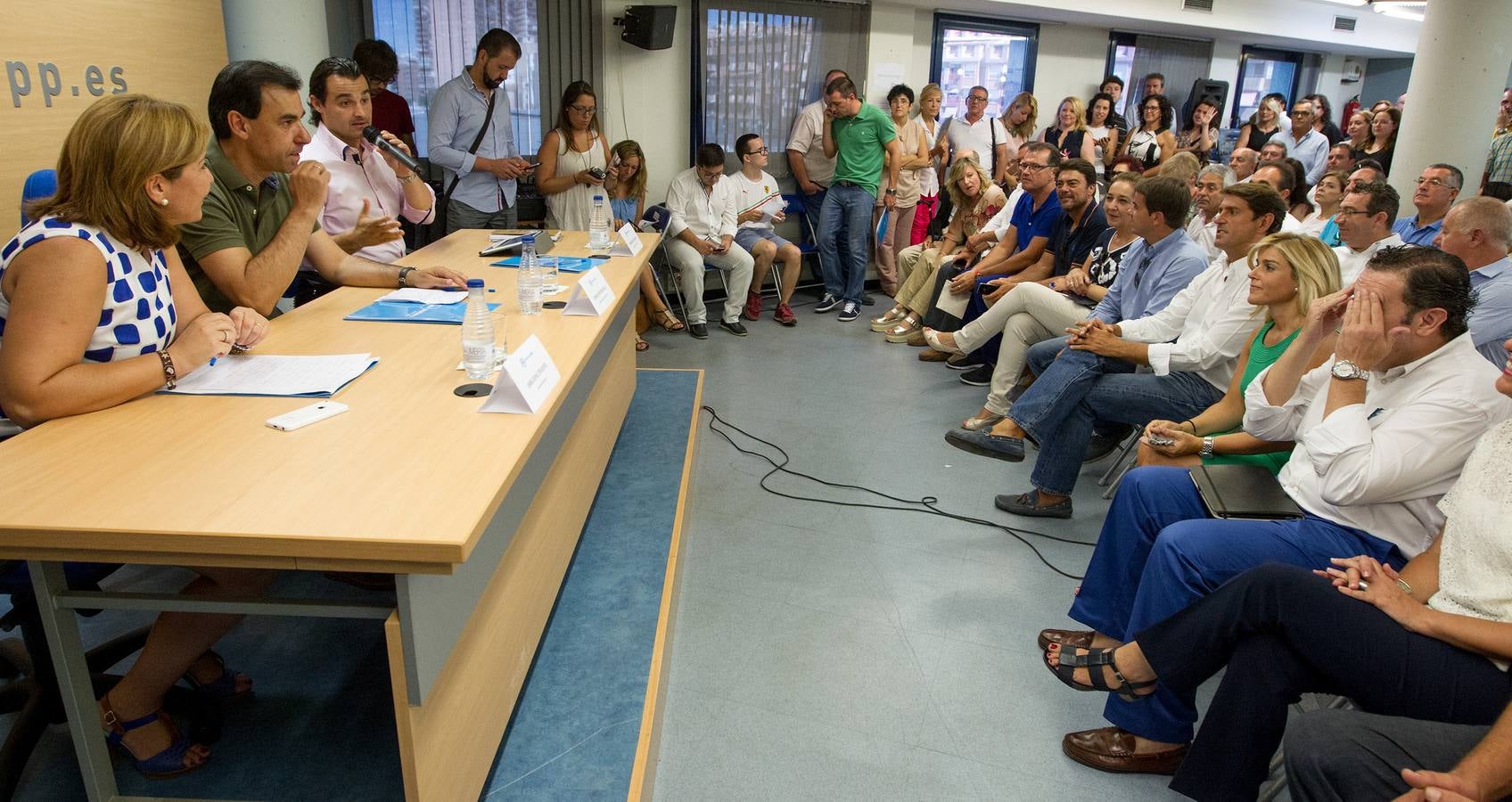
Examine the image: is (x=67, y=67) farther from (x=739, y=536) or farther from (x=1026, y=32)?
(x=1026, y=32)

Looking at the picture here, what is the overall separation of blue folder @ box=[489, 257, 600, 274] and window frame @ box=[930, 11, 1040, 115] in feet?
15.6

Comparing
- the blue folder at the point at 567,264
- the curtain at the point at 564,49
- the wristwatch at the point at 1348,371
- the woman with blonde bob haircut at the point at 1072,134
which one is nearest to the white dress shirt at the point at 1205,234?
the wristwatch at the point at 1348,371

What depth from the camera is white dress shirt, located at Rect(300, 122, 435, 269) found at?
289cm

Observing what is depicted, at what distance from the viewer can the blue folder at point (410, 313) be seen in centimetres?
224

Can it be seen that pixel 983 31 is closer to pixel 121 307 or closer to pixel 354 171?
pixel 354 171

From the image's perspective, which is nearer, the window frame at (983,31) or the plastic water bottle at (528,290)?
the plastic water bottle at (528,290)

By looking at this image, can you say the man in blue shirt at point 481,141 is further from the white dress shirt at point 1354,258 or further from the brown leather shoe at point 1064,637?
the white dress shirt at point 1354,258

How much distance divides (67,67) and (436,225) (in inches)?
73.1

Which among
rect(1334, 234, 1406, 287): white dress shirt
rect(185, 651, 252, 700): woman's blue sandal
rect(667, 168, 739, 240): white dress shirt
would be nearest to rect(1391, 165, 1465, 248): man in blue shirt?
rect(1334, 234, 1406, 287): white dress shirt

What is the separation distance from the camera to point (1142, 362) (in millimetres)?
2990

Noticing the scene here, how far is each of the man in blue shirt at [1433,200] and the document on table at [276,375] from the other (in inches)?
151

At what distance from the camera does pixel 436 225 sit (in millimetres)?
4723

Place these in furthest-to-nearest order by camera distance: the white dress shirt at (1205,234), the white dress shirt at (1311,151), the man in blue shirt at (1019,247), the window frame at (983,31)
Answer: the window frame at (983,31) < the white dress shirt at (1311,151) < the man in blue shirt at (1019,247) < the white dress shirt at (1205,234)

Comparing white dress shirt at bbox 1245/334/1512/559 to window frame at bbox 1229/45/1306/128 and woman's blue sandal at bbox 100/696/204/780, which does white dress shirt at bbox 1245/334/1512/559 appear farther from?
window frame at bbox 1229/45/1306/128
